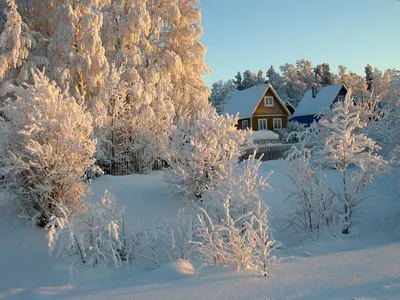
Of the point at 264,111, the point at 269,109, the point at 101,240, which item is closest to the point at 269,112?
A: the point at 269,109

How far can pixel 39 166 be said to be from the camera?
6.04 meters

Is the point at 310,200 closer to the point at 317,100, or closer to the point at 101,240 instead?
the point at 101,240

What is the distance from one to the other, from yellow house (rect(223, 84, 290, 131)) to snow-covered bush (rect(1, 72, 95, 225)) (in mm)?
24173

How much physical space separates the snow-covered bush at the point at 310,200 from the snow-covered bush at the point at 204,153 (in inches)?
53.1

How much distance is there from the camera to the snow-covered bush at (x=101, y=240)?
523cm

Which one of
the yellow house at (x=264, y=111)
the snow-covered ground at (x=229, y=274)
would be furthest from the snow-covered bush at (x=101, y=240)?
the yellow house at (x=264, y=111)

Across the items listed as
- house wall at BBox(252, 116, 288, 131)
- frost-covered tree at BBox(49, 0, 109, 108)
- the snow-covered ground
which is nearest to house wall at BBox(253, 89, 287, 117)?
house wall at BBox(252, 116, 288, 131)

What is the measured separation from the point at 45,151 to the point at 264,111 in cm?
2578

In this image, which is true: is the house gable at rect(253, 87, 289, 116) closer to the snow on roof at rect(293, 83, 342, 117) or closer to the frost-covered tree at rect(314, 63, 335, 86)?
the snow on roof at rect(293, 83, 342, 117)

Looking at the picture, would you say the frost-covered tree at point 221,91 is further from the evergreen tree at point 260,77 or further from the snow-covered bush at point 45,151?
the snow-covered bush at point 45,151

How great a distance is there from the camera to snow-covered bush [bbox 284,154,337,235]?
694 centimetres

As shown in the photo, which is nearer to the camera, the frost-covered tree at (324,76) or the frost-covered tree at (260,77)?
the frost-covered tree at (324,76)

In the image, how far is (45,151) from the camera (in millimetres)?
6000

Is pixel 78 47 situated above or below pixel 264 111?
above
